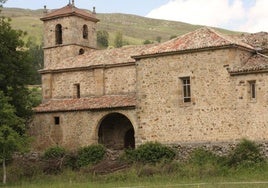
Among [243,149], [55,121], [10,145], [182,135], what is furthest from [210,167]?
[55,121]

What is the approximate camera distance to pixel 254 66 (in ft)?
94.3

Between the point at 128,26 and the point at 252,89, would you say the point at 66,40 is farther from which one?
the point at 128,26

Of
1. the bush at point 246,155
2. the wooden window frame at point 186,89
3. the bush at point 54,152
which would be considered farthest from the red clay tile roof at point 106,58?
the bush at point 246,155

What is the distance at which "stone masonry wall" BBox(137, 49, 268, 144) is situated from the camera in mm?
28656

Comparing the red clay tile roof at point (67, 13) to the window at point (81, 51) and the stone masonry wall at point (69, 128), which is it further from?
the stone masonry wall at point (69, 128)

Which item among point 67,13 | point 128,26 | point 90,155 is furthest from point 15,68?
point 128,26

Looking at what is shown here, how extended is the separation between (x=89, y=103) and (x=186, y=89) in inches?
314

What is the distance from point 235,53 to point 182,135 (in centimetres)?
540

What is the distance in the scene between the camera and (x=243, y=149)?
27609 millimetres

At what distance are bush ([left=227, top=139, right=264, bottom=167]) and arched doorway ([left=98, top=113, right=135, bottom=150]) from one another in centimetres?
1052

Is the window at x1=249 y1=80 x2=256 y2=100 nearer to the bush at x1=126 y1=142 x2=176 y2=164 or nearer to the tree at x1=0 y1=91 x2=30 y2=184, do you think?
the bush at x1=126 y1=142 x2=176 y2=164

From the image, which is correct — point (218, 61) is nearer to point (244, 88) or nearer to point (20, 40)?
point (244, 88)

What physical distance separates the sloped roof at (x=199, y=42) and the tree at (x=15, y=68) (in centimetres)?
802

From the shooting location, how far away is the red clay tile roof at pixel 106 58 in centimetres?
3719
